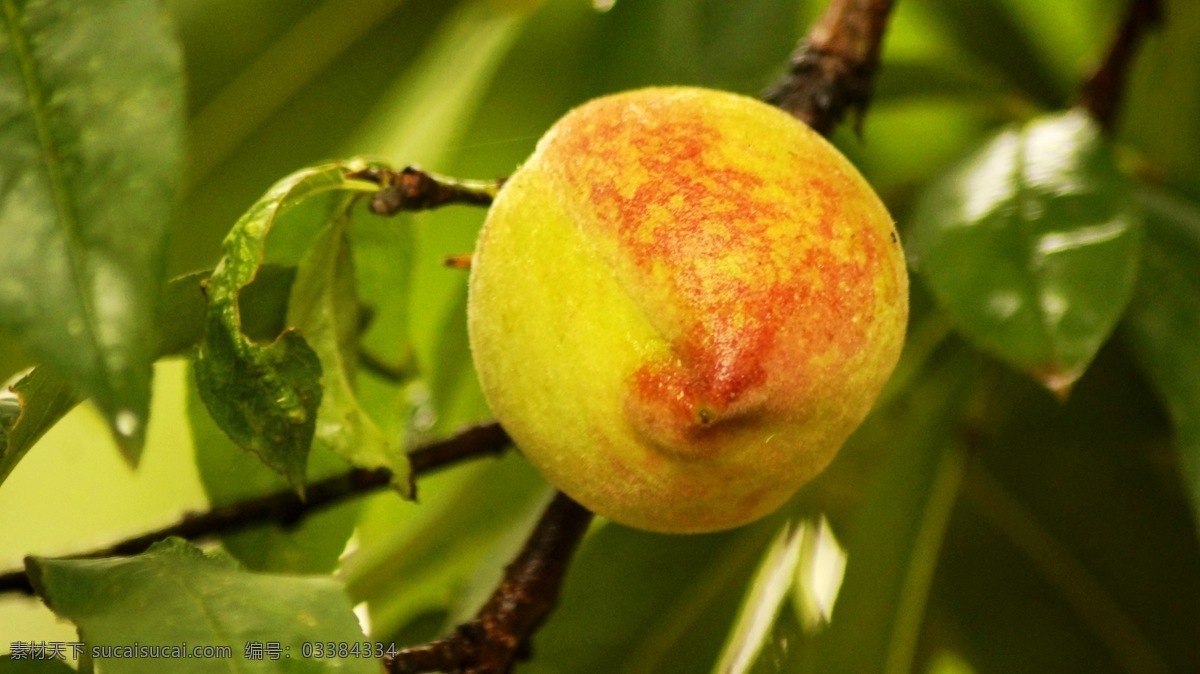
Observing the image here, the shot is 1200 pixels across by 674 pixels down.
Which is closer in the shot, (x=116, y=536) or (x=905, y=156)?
(x=116, y=536)

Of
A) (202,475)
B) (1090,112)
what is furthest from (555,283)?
(1090,112)

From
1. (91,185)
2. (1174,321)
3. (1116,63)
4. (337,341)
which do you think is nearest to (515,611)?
(337,341)

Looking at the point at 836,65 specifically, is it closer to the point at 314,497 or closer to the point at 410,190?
the point at 410,190

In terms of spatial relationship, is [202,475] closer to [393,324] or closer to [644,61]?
[393,324]

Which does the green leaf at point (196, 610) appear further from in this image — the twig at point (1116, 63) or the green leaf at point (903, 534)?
the twig at point (1116, 63)

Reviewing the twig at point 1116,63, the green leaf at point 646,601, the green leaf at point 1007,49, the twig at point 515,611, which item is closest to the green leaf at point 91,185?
the twig at point 515,611

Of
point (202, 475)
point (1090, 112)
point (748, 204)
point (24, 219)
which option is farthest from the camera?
point (1090, 112)
